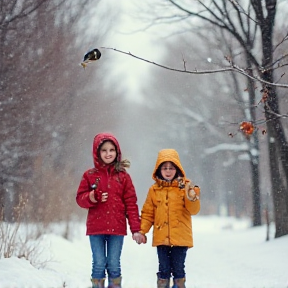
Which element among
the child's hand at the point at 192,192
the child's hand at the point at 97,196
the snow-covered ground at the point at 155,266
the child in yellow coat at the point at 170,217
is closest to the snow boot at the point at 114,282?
the child in yellow coat at the point at 170,217

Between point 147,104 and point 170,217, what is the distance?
1244 inches

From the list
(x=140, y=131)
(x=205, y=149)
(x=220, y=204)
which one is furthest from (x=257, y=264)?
(x=140, y=131)

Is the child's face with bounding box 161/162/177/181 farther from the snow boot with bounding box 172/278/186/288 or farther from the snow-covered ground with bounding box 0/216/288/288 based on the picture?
the snow-covered ground with bounding box 0/216/288/288

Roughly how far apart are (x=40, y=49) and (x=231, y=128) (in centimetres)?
1258

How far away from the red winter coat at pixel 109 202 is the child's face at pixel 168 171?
0.34 metres

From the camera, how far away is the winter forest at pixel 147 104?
11.3 m

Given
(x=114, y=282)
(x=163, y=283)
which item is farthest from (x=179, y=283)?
(x=114, y=282)

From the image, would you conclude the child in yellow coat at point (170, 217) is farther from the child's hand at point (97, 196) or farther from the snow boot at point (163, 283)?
the child's hand at point (97, 196)

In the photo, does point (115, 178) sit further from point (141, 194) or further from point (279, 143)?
point (141, 194)

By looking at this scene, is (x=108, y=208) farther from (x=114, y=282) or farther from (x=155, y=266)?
(x=155, y=266)

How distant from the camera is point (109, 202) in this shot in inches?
204

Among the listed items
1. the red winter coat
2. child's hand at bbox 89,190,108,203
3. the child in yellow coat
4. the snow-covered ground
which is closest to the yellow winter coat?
the child in yellow coat

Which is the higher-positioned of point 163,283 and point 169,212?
point 169,212

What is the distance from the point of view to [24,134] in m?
15.3
